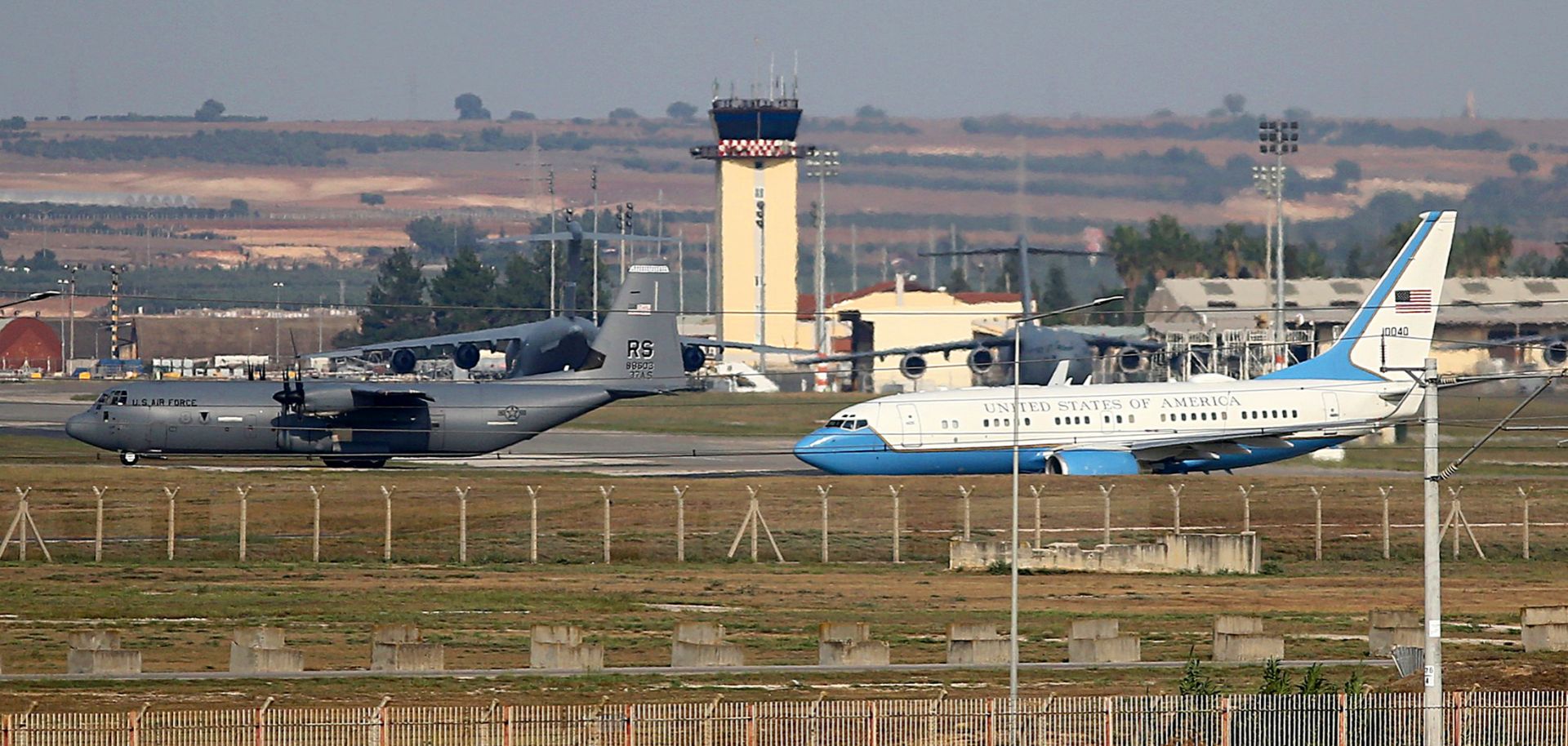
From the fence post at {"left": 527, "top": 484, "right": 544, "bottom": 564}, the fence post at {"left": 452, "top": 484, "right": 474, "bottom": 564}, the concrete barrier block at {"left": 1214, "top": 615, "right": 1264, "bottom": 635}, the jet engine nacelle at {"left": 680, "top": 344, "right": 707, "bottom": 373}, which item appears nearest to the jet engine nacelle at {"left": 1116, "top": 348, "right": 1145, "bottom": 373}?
the jet engine nacelle at {"left": 680, "top": 344, "right": 707, "bottom": 373}

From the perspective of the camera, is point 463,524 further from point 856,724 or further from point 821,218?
point 821,218

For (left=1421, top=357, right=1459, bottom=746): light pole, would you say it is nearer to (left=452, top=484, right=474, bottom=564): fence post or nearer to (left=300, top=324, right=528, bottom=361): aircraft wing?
(left=452, top=484, right=474, bottom=564): fence post

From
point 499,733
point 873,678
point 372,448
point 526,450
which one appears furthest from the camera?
point 526,450

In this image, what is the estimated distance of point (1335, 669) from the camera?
4200 cm

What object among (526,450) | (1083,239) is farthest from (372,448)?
(1083,239)

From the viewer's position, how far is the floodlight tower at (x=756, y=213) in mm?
160375

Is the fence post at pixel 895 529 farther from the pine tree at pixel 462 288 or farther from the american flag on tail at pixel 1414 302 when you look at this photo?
the pine tree at pixel 462 288

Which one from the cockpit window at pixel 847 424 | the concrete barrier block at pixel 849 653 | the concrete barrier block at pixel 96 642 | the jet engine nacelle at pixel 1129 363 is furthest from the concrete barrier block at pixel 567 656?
the jet engine nacelle at pixel 1129 363

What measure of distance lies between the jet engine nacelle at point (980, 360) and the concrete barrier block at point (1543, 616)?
6803 cm

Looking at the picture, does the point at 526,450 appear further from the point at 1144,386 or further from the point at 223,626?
the point at 223,626

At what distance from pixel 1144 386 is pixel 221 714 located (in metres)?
51.0

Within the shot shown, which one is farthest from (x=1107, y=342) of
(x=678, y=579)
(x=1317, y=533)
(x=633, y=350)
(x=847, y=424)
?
(x=678, y=579)

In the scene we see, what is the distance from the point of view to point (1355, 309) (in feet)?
404

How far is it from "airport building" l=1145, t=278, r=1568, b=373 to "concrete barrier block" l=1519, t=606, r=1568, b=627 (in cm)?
4685
